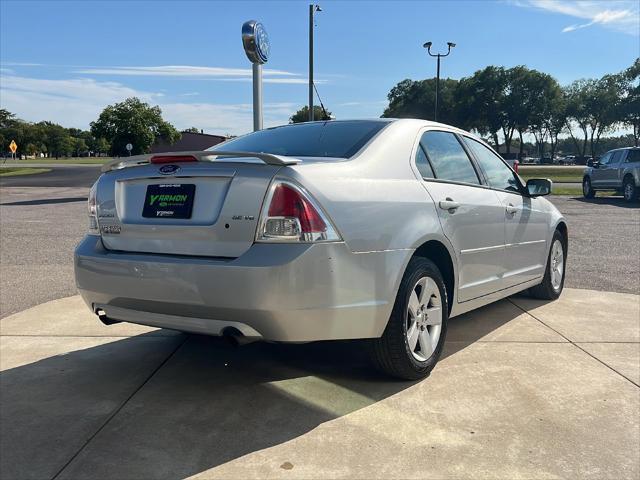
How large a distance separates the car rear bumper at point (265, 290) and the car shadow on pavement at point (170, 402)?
0.42 meters

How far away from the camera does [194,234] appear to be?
2.93m

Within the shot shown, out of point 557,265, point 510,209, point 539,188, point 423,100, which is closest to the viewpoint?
point 510,209

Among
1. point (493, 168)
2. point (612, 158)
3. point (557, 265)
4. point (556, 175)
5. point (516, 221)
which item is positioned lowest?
point (556, 175)

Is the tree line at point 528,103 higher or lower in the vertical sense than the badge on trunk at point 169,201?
higher

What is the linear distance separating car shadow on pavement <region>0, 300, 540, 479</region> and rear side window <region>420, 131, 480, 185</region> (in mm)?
1247

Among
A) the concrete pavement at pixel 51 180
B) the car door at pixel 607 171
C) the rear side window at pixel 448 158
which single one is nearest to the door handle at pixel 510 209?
the rear side window at pixel 448 158

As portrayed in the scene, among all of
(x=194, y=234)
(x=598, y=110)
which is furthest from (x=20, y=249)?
(x=598, y=110)

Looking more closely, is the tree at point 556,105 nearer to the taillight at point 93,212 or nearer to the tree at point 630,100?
the tree at point 630,100

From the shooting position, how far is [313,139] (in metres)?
3.81

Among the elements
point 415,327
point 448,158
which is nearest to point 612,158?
point 448,158

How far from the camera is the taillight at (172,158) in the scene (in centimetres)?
307

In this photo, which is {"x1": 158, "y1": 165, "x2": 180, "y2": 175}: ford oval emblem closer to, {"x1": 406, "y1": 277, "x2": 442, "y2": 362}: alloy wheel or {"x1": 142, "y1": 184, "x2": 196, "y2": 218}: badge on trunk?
{"x1": 142, "y1": 184, "x2": 196, "y2": 218}: badge on trunk

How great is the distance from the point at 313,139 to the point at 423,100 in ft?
281

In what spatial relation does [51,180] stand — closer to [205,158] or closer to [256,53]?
[256,53]
